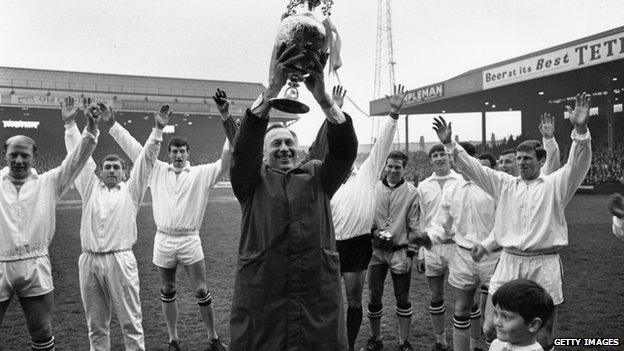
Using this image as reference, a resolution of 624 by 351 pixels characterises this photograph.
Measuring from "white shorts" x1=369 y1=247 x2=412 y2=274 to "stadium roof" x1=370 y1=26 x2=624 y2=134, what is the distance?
14797 millimetres

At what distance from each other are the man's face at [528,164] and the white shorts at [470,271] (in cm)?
108

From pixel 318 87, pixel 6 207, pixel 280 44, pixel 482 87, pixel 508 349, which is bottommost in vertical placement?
pixel 508 349

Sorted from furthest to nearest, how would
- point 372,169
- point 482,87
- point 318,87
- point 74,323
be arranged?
point 482,87, point 74,323, point 372,169, point 318,87

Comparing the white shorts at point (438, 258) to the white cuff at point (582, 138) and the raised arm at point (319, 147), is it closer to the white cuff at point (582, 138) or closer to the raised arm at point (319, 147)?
the white cuff at point (582, 138)

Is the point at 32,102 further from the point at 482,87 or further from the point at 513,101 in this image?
the point at 513,101

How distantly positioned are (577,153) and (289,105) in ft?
8.20

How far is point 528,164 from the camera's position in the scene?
13.3 ft

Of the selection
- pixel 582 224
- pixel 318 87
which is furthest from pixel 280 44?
pixel 582 224

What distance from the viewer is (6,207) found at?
4012 mm

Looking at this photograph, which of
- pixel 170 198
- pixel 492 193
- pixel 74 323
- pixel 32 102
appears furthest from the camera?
pixel 32 102

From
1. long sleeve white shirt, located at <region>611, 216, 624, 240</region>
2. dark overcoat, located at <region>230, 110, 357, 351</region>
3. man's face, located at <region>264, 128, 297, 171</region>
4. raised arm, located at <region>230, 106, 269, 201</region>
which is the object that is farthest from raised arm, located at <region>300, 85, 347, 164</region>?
long sleeve white shirt, located at <region>611, 216, 624, 240</region>

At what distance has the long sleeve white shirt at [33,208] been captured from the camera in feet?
13.0

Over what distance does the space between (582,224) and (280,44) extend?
1334 cm

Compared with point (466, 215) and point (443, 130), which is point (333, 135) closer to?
point (443, 130)
